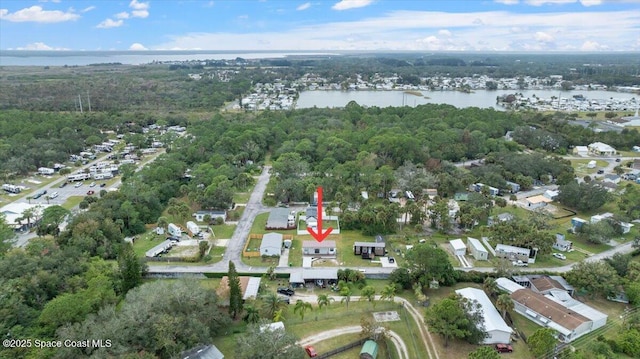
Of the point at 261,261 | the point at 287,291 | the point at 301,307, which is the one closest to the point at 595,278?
the point at 301,307

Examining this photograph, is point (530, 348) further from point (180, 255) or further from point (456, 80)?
point (456, 80)

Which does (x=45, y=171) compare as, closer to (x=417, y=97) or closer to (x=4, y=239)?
(x=4, y=239)

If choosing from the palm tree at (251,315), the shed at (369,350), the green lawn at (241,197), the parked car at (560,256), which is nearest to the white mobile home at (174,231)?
the green lawn at (241,197)

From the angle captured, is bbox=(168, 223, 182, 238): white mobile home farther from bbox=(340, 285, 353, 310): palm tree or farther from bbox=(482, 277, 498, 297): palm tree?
bbox=(482, 277, 498, 297): palm tree

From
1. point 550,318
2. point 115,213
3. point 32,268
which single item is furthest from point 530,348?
point 115,213

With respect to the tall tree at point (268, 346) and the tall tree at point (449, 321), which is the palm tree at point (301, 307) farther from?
the tall tree at point (449, 321)

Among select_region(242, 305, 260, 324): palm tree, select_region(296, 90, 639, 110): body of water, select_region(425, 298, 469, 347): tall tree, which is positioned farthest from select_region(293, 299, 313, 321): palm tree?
select_region(296, 90, 639, 110): body of water
